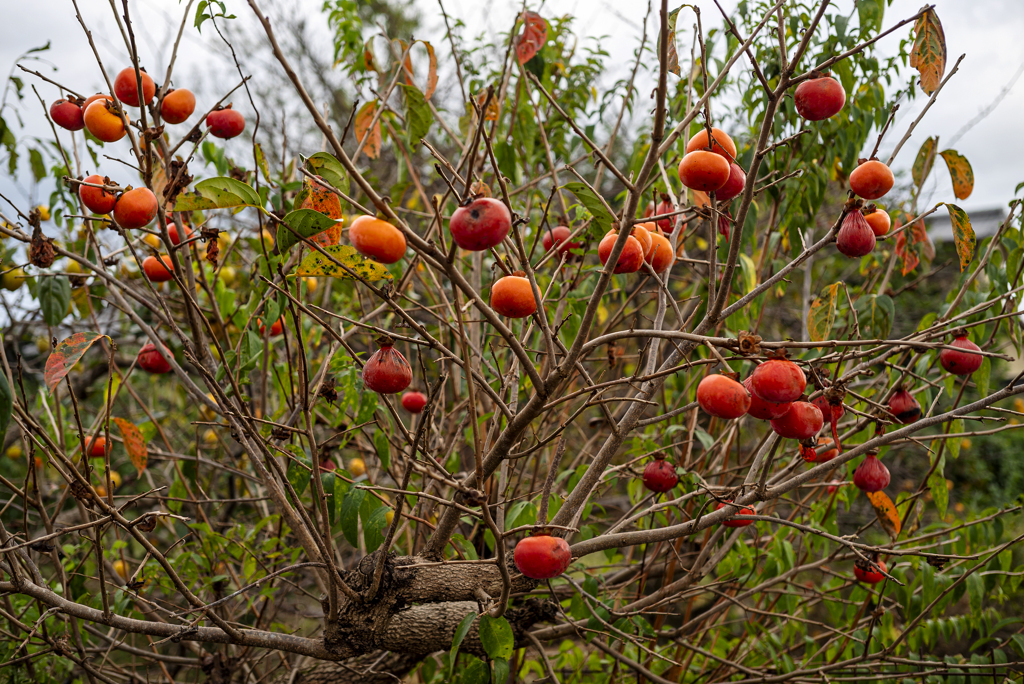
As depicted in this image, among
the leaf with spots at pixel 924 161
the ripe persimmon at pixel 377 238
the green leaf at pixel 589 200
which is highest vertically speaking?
the leaf with spots at pixel 924 161

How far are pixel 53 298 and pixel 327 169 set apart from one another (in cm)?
96

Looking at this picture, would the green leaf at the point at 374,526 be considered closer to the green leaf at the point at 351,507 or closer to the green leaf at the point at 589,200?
the green leaf at the point at 351,507

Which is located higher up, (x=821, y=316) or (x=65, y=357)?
(x=821, y=316)

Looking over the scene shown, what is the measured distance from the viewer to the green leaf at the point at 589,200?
0.95 meters

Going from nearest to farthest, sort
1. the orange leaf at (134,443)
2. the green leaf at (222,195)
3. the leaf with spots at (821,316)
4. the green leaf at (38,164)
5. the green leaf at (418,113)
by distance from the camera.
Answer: the green leaf at (222,195) → the green leaf at (418,113) → the leaf with spots at (821,316) → the orange leaf at (134,443) → the green leaf at (38,164)

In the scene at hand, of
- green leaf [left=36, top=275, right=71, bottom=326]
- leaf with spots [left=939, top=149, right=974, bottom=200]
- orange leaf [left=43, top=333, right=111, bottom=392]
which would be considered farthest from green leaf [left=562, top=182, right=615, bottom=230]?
green leaf [left=36, top=275, right=71, bottom=326]

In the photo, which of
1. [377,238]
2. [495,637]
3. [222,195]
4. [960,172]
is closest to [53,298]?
[222,195]

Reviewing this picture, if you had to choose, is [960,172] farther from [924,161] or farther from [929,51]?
[929,51]

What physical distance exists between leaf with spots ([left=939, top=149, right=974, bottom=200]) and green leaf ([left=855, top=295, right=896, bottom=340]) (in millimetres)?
320

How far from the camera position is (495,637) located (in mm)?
1267

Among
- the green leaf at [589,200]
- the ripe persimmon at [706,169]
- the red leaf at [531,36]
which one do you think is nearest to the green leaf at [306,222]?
the green leaf at [589,200]

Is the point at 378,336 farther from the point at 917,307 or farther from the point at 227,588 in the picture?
the point at 917,307

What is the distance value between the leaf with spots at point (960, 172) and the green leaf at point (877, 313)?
0.32 meters

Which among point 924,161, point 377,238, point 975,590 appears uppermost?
point 924,161
